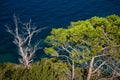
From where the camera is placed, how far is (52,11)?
52562mm

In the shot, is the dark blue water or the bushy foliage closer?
the bushy foliage

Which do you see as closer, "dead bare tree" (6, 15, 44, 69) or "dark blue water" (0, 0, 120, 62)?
"dead bare tree" (6, 15, 44, 69)

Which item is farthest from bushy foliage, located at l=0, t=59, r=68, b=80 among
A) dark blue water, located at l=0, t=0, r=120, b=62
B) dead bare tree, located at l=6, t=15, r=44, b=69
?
dark blue water, located at l=0, t=0, r=120, b=62

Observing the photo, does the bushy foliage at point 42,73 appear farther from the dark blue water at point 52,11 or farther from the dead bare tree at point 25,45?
the dark blue water at point 52,11

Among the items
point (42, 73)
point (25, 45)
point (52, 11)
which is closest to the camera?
point (42, 73)

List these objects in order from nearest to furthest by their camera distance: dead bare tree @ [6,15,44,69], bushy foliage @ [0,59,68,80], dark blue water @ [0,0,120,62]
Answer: bushy foliage @ [0,59,68,80], dead bare tree @ [6,15,44,69], dark blue water @ [0,0,120,62]

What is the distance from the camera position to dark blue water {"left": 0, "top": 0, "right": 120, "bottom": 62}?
48.6 metres

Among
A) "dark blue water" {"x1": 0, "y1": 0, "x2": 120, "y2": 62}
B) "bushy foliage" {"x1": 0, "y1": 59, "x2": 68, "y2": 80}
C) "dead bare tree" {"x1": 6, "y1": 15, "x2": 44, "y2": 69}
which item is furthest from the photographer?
"dark blue water" {"x1": 0, "y1": 0, "x2": 120, "y2": 62}

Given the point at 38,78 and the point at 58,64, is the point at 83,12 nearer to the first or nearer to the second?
the point at 58,64

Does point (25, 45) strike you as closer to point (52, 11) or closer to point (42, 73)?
point (52, 11)

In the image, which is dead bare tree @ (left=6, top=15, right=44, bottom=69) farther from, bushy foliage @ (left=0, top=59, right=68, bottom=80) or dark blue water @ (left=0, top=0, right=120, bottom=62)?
dark blue water @ (left=0, top=0, right=120, bottom=62)

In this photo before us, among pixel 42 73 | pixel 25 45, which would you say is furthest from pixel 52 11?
pixel 42 73

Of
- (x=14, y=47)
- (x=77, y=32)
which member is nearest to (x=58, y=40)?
(x=77, y=32)

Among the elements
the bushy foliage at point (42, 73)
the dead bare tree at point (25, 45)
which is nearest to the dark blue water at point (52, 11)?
the dead bare tree at point (25, 45)
